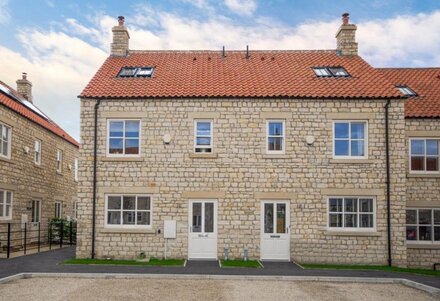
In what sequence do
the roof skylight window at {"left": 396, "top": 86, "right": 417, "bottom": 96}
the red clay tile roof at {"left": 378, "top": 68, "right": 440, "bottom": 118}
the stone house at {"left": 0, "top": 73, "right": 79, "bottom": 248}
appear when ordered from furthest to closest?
the stone house at {"left": 0, "top": 73, "right": 79, "bottom": 248}
the roof skylight window at {"left": 396, "top": 86, "right": 417, "bottom": 96}
the red clay tile roof at {"left": 378, "top": 68, "right": 440, "bottom": 118}

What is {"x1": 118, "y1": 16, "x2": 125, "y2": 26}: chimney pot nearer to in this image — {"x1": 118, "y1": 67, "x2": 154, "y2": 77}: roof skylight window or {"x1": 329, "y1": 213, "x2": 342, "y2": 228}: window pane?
{"x1": 118, "y1": 67, "x2": 154, "y2": 77}: roof skylight window

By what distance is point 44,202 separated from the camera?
985 inches

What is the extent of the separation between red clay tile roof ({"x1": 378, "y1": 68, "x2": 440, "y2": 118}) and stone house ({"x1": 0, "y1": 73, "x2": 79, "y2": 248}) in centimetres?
1703

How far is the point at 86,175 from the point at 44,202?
29.9ft

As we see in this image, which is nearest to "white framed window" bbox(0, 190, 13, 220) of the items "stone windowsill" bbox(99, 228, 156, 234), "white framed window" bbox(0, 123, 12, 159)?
"white framed window" bbox(0, 123, 12, 159)

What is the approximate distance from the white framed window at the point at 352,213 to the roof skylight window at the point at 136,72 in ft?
29.3

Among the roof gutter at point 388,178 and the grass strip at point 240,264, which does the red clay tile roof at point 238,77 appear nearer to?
the roof gutter at point 388,178

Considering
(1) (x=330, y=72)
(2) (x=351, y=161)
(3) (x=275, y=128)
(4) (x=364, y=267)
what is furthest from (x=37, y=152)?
(4) (x=364, y=267)

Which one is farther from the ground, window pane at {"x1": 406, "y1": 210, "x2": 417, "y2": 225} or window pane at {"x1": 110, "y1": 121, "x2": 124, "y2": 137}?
window pane at {"x1": 110, "y1": 121, "x2": 124, "y2": 137}

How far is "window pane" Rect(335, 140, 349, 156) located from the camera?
17.6 metres

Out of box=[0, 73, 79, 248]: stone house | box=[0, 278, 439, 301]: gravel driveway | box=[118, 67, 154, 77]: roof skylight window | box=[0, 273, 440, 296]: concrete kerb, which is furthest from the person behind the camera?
box=[0, 73, 79, 248]: stone house

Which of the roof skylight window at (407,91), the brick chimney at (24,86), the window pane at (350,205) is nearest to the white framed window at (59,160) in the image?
the brick chimney at (24,86)

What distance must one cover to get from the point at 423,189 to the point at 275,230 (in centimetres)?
659

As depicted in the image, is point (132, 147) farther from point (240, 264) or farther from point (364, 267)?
point (364, 267)
